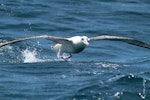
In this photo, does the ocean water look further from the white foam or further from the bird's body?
the bird's body

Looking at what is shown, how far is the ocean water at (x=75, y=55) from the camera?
58.8 ft

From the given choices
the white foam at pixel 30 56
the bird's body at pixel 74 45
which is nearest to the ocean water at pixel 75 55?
the white foam at pixel 30 56

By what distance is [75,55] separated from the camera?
24.2 meters

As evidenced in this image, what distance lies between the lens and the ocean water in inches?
706

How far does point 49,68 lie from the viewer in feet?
68.0

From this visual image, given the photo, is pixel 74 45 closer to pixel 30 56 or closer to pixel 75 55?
pixel 30 56

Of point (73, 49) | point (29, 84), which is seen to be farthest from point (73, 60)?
point (29, 84)

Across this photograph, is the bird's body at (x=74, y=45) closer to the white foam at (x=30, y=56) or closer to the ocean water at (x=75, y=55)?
the ocean water at (x=75, y=55)

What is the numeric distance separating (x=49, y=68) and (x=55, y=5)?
12400 mm

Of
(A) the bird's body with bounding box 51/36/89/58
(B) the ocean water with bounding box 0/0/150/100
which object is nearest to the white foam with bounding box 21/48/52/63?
(B) the ocean water with bounding box 0/0/150/100

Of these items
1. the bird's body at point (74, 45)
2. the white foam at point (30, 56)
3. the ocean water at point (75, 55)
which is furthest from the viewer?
the white foam at point (30, 56)

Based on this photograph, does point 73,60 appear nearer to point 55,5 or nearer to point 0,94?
point 0,94

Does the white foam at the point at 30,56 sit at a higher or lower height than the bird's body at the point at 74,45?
lower

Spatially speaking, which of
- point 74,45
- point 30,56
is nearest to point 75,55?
point 30,56
